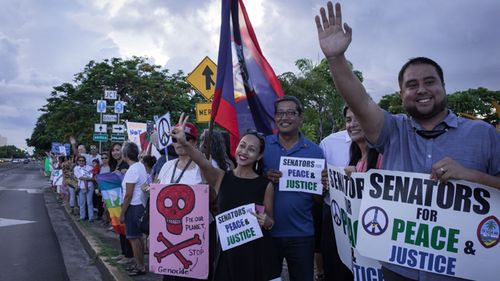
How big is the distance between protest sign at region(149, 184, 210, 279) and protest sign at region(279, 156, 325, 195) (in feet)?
2.49

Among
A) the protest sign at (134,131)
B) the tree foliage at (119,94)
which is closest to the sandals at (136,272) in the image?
the protest sign at (134,131)

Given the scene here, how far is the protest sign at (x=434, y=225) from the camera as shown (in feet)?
7.09

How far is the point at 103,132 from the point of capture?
18.0m

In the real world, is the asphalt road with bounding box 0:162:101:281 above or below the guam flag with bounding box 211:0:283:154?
below

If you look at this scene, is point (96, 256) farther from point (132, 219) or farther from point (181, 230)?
point (181, 230)

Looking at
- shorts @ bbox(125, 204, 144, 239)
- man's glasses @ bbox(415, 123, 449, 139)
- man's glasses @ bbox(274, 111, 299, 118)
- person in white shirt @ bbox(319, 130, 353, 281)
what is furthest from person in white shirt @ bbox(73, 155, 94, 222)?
man's glasses @ bbox(415, 123, 449, 139)

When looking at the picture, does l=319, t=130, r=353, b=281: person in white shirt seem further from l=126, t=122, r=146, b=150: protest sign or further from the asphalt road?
l=126, t=122, r=146, b=150: protest sign

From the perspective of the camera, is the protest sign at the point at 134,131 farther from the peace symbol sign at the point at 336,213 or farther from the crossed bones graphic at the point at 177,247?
the peace symbol sign at the point at 336,213

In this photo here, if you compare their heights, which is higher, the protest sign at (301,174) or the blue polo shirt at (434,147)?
the blue polo shirt at (434,147)

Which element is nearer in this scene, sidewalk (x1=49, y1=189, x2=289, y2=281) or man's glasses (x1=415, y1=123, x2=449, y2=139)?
man's glasses (x1=415, y1=123, x2=449, y2=139)

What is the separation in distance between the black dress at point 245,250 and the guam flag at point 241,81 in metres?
0.92

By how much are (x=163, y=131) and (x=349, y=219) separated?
90.0 inches

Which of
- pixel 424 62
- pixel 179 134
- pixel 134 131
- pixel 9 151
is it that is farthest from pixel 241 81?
pixel 9 151

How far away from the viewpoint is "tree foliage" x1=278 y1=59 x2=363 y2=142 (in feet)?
85.1
